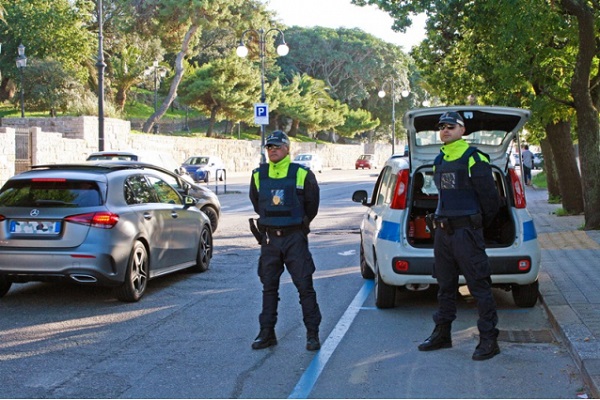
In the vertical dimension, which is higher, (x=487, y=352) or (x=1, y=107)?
(x=1, y=107)

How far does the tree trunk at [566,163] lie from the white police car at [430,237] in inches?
436

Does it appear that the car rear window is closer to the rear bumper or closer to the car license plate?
the car license plate

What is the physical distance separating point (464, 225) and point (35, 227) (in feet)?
15.0

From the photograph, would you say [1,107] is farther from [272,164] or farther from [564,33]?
[272,164]

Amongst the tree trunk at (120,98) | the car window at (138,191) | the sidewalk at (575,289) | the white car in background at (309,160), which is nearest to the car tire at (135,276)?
the car window at (138,191)

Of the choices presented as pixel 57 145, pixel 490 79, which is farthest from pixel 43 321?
pixel 57 145

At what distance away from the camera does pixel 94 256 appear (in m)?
8.70

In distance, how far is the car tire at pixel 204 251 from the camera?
1130 cm

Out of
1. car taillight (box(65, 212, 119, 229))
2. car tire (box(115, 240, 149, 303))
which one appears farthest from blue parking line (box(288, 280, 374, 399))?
car taillight (box(65, 212, 119, 229))

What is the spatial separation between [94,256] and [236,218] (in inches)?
453

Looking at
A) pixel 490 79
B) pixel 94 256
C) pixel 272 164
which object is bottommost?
pixel 94 256

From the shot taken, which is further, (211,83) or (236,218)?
(211,83)

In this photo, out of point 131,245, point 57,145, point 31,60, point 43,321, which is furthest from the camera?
point 31,60

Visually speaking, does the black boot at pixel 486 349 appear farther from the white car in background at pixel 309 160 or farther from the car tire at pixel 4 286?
the white car in background at pixel 309 160
